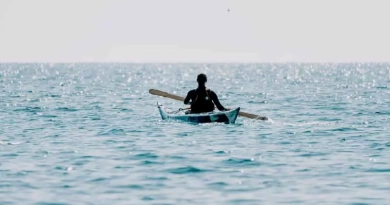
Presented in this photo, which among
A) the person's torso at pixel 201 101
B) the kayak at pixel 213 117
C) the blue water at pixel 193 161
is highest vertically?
the person's torso at pixel 201 101

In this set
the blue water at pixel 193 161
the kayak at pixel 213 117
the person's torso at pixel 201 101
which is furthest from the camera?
the kayak at pixel 213 117

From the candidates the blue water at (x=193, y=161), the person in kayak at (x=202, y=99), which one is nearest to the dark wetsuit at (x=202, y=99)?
the person in kayak at (x=202, y=99)

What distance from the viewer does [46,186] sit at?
1388 cm

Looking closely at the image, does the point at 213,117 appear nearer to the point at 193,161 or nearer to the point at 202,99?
the point at 202,99

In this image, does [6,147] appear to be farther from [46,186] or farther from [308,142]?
[308,142]

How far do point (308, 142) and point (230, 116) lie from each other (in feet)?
14.6

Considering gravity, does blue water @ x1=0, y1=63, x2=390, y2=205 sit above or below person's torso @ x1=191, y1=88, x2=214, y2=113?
below

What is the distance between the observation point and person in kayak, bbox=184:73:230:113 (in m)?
23.7

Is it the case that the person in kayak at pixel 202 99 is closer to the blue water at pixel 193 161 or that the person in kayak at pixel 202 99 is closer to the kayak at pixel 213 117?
the kayak at pixel 213 117

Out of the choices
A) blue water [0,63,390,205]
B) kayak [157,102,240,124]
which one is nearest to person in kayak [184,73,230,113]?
kayak [157,102,240,124]

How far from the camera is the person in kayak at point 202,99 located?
23688 millimetres

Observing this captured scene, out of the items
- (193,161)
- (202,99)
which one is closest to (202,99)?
(202,99)

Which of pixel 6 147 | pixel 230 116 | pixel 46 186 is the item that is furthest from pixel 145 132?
pixel 46 186

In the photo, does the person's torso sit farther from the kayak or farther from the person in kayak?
the kayak
